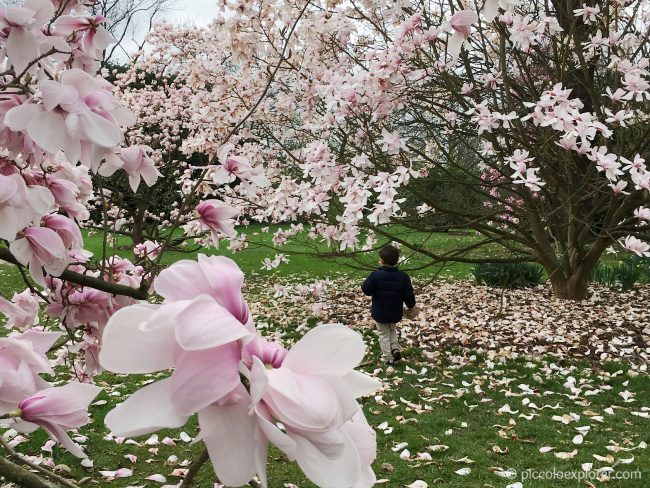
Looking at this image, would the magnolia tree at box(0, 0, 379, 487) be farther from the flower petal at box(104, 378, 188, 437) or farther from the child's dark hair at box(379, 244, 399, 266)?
the child's dark hair at box(379, 244, 399, 266)

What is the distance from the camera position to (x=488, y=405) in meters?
4.85

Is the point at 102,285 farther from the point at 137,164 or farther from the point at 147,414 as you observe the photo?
the point at 147,414

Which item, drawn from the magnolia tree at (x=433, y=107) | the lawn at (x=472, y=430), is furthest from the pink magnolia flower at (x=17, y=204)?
the magnolia tree at (x=433, y=107)

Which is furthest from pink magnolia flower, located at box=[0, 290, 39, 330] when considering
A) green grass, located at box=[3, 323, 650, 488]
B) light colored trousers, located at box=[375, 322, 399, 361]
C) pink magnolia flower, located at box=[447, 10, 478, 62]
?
light colored trousers, located at box=[375, 322, 399, 361]

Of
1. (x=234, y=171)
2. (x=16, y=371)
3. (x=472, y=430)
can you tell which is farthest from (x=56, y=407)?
(x=472, y=430)

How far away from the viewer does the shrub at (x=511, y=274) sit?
9.50m

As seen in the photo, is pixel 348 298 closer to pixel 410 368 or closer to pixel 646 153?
pixel 410 368

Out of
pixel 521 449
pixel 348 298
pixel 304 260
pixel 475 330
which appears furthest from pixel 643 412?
pixel 304 260

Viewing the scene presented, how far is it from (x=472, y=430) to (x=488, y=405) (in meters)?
0.58

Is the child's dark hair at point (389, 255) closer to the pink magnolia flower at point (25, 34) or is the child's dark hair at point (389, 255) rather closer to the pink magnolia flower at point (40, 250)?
the pink magnolia flower at point (40, 250)

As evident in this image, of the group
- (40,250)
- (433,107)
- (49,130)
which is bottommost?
(40,250)

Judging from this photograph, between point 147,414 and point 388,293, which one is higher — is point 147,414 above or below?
above

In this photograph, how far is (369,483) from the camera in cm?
51

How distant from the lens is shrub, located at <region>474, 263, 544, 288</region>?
9.50m
